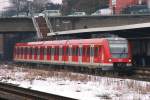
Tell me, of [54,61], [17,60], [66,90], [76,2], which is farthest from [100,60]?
[76,2]

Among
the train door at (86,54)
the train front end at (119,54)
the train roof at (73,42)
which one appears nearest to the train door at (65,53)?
the train roof at (73,42)

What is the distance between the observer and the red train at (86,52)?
31.9 meters

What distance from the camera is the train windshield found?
32281 mm

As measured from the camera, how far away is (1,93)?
1753 cm

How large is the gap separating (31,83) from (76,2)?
93.0 meters

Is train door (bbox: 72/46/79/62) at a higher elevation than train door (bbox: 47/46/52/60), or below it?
higher

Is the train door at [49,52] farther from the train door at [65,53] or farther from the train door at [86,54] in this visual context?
the train door at [86,54]

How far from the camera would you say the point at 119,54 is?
3238 cm

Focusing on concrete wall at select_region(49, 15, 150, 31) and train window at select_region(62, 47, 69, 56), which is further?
concrete wall at select_region(49, 15, 150, 31)

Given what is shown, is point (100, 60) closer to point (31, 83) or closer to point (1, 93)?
point (31, 83)

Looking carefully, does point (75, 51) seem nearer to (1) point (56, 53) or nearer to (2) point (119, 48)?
(1) point (56, 53)

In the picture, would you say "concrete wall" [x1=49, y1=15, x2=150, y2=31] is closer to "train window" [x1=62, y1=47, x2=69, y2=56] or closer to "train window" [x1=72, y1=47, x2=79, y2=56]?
"train window" [x1=62, y1=47, x2=69, y2=56]

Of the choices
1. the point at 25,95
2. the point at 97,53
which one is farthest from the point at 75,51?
the point at 25,95

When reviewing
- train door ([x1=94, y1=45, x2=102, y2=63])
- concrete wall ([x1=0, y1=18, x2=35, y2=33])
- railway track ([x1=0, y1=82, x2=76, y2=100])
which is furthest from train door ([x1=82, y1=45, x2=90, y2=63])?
A: concrete wall ([x1=0, y1=18, x2=35, y2=33])
